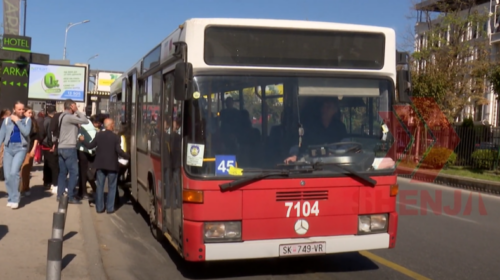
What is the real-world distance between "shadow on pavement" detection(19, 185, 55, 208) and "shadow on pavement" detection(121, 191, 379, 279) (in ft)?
15.3

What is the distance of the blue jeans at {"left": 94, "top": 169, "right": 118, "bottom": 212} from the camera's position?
35.9ft

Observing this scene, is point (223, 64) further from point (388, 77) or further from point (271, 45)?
point (388, 77)

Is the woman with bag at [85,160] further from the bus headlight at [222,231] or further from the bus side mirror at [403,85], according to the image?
the bus side mirror at [403,85]

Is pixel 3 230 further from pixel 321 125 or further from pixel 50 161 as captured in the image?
pixel 321 125

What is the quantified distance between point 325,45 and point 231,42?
3.60 feet

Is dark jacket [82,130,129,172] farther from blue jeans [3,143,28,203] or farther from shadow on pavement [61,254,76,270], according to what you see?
shadow on pavement [61,254,76,270]

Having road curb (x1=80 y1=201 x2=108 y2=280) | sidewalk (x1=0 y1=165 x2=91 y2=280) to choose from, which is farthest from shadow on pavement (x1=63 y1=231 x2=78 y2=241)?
road curb (x1=80 y1=201 x2=108 y2=280)

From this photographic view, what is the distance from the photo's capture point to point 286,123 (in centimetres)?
652

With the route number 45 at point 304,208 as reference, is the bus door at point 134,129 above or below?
above

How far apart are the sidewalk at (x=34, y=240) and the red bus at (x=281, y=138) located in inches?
52.1

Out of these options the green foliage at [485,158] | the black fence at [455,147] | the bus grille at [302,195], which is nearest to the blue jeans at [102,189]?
the bus grille at [302,195]

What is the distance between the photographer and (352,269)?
744 cm

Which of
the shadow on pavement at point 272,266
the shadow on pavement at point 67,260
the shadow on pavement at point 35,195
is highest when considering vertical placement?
the shadow on pavement at point 35,195

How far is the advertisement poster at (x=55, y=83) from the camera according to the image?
105 feet
